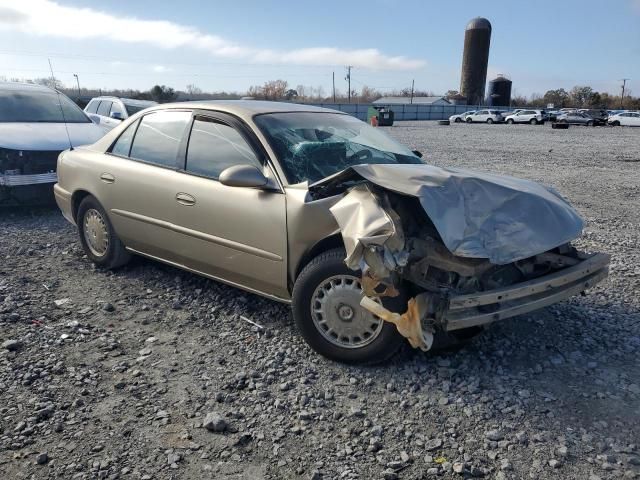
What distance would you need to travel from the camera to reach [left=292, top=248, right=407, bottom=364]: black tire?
3.17 meters

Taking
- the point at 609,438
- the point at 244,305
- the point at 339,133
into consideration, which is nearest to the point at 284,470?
the point at 609,438

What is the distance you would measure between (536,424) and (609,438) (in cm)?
34

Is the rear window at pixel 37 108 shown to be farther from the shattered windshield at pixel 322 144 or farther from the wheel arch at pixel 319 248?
the wheel arch at pixel 319 248

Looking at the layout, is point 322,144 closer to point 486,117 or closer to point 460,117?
point 486,117

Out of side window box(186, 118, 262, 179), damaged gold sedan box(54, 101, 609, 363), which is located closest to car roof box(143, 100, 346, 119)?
damaged gold sedan box(54, 101, 609, 363)

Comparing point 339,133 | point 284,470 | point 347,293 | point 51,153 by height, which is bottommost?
point 284,470

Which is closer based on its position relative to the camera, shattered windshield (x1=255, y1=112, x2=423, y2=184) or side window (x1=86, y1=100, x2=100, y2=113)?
shattered windshield (x1=255, y1=112, x2=423, y2=184)

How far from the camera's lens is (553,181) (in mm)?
10820

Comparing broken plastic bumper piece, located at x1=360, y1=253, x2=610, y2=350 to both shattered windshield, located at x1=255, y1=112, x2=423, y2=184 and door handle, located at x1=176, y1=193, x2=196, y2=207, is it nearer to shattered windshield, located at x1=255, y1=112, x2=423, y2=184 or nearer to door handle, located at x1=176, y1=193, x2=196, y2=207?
shattered windshield, located at x1=255, y1=112, x2=423, y2=184

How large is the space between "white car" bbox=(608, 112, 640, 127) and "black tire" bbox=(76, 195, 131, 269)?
45.5 meters

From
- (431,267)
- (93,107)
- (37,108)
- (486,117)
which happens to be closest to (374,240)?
(431,267)

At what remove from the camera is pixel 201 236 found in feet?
13.1

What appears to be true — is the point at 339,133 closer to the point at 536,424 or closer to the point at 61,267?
the point at 536,424

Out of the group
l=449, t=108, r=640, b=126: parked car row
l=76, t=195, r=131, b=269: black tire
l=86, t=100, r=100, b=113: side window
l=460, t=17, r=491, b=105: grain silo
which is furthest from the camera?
l=460, t=17, r=491, b=105: grain silo
